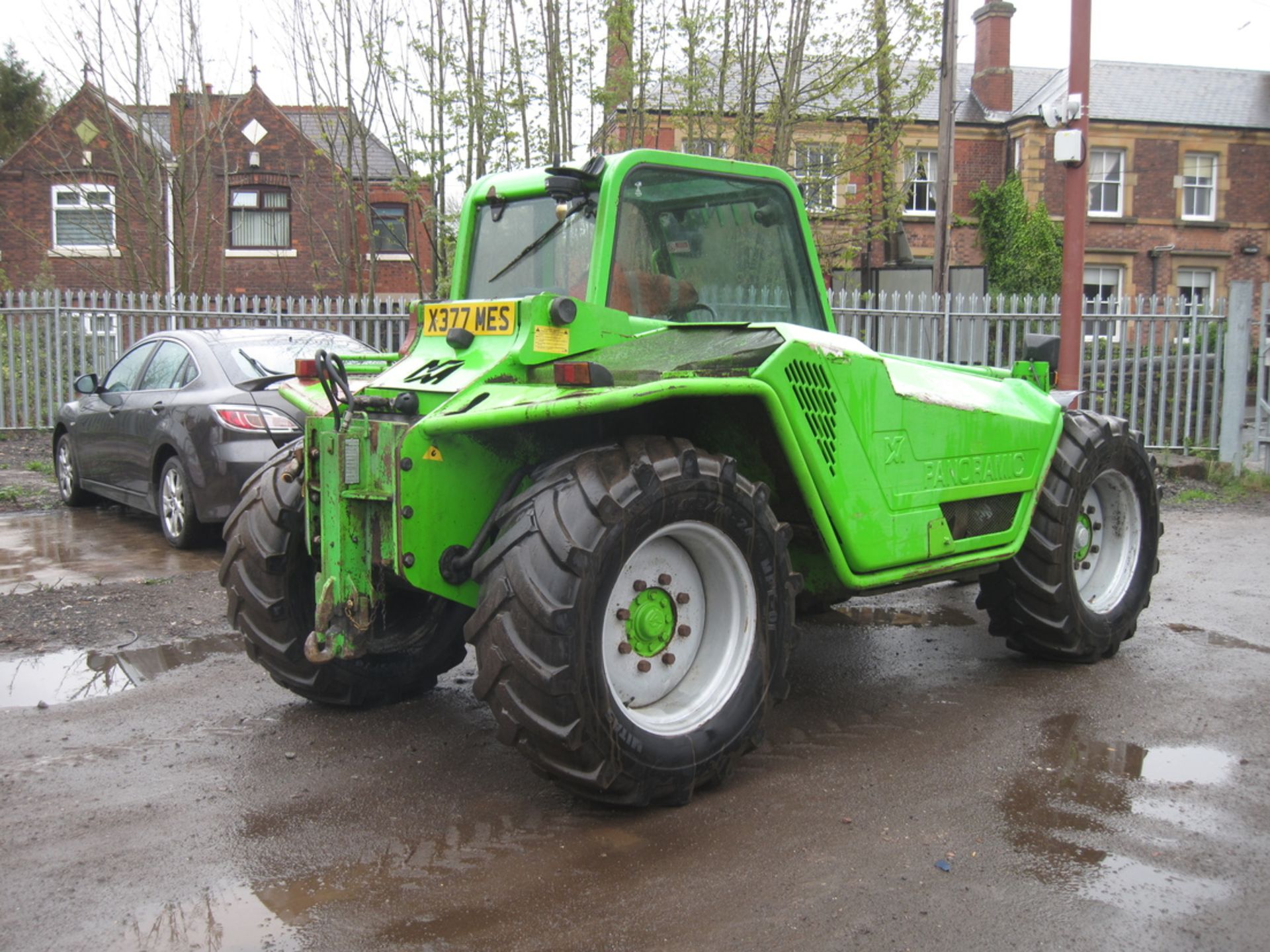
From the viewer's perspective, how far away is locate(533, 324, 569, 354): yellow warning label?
4039mm

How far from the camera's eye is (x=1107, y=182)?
3066cm

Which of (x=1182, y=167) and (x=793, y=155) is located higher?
(x=1182, y=167)

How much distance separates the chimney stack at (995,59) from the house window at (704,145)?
1828 cm

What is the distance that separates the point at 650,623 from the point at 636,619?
5 centimetres

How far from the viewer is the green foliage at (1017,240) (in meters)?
28.6

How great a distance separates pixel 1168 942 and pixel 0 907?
312 cm

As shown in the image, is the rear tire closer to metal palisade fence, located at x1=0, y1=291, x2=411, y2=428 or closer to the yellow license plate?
metal palisade fence, located at x1=0, y1=291, x2=411, y2=428

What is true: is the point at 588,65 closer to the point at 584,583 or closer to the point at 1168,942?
the point at 584,583

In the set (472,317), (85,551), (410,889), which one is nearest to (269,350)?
(85,551)

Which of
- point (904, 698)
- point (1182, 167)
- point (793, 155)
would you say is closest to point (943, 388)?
point (904, 698)

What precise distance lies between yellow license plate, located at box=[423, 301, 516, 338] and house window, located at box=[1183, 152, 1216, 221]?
31.4 meters

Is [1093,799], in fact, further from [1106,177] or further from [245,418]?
[1106,177]

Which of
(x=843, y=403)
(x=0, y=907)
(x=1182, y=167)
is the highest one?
(x=1182, y=167)

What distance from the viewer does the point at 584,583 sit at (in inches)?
138
